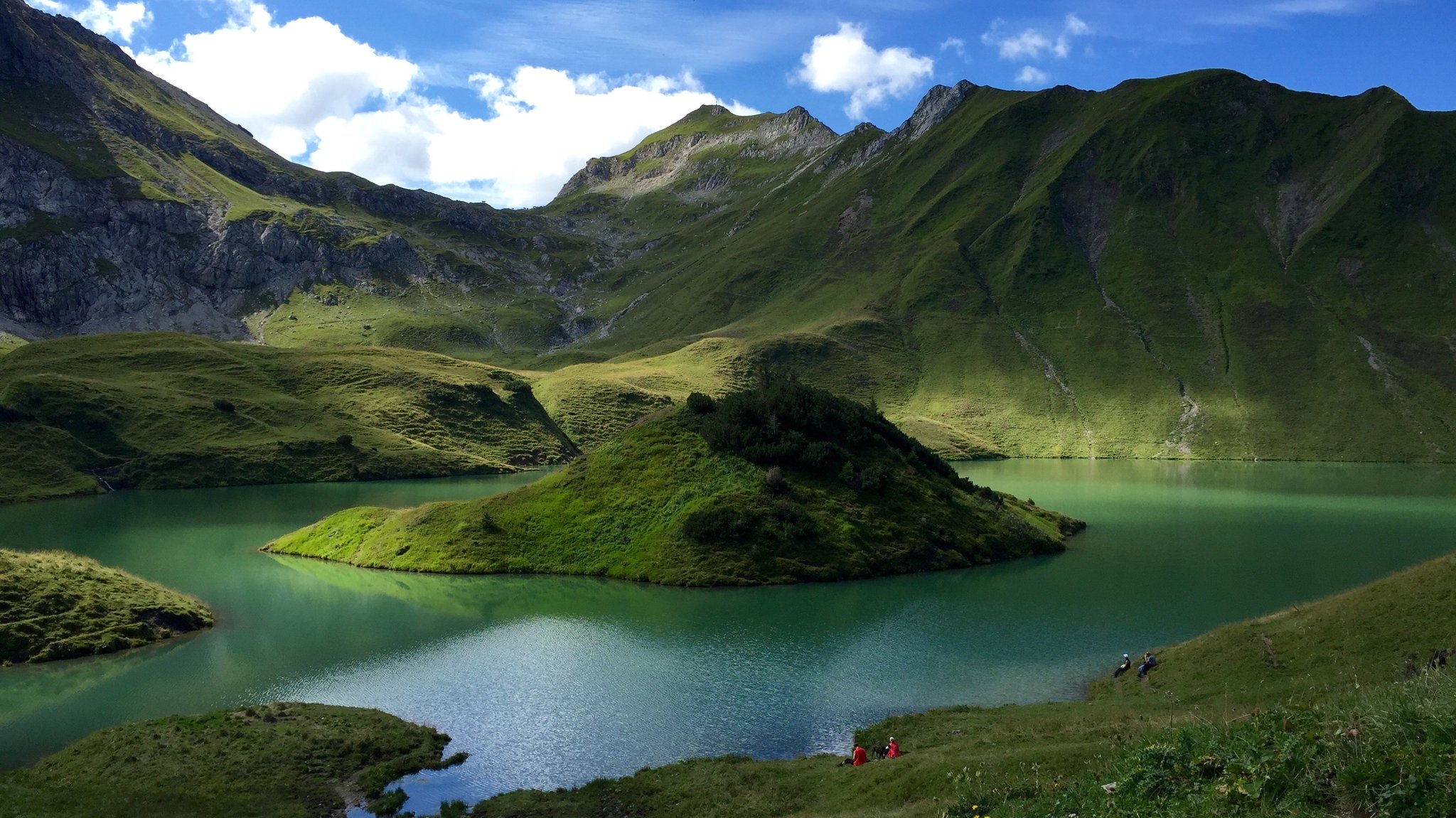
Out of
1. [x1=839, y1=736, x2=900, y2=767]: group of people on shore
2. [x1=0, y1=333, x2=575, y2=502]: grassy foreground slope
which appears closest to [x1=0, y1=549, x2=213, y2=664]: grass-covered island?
[x1=839, y1=736, x2=900, y2=767]: group of people on shore

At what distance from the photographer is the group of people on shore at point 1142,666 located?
4384cm

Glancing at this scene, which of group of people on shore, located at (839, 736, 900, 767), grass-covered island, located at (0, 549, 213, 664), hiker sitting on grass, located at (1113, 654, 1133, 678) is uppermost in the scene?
hiker sitting on grass, located at (1113, 654, 1133, 678)

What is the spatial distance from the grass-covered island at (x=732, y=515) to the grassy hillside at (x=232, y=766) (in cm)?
3337

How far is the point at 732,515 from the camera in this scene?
7381 centimetres

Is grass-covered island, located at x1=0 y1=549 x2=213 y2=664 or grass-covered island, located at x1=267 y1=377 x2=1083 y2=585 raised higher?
grass-covered island, located at x1=267 y1=377 x2=1083 y2=585

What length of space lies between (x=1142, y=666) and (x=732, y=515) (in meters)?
35.5

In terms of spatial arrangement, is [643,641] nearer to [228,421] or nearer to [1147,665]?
[1147,665]

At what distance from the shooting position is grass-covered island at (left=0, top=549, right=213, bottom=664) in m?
51.7

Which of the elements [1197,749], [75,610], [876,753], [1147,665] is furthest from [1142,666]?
[75,610]

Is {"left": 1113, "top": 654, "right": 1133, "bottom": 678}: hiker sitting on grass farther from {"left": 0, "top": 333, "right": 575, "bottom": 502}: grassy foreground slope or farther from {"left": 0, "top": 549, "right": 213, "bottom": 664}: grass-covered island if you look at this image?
{"left": 0, "top": 333, "right": 575, "bottom": 502}: grassy foreground slope

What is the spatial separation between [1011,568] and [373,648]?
4915 centimetres

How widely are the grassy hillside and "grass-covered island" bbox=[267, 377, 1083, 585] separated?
109 feet

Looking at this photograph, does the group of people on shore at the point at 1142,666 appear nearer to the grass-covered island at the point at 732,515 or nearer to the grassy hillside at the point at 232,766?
the grass-covered island at the point at 732,515

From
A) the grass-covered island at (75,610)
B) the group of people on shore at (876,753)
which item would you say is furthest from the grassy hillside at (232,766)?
Result: the grass-covered island at (75,610)
